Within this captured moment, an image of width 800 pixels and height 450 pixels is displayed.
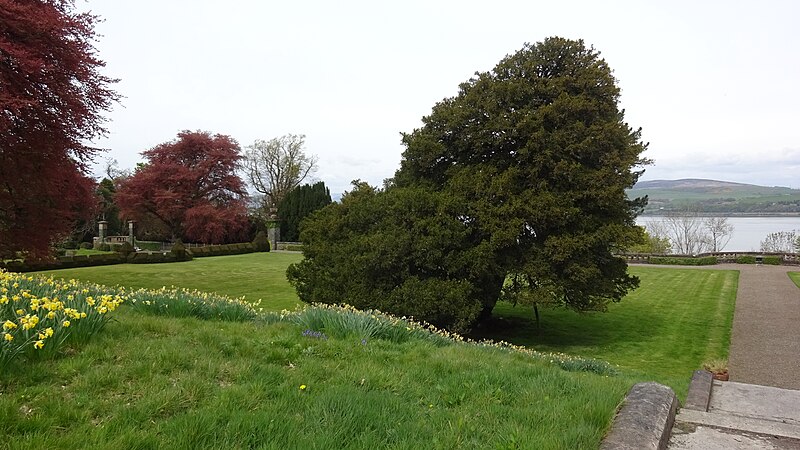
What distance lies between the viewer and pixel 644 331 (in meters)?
13.2

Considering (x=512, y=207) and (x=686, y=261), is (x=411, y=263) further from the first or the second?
(x=686, y=261)

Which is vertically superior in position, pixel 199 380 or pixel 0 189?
pixel 0 189

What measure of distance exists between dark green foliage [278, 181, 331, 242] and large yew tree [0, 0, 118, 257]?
28410mm

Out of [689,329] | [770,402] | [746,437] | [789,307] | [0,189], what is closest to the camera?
[746,437]

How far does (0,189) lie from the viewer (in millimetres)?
11281

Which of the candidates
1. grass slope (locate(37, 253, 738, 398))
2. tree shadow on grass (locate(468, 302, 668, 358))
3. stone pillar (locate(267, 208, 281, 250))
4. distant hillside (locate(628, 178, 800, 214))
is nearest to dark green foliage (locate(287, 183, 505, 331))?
tree shadow on grass (locate(468, 302, 668, 358))

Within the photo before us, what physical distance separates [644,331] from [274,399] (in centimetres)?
1292

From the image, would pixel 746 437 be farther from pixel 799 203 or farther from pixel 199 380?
pixel 799 203

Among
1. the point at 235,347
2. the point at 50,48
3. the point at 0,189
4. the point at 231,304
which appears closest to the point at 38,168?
the point at 0,189

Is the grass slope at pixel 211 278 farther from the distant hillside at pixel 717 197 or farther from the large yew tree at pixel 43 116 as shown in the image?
the distant hillside at pixel 717 197

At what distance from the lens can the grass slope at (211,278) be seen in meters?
17.0

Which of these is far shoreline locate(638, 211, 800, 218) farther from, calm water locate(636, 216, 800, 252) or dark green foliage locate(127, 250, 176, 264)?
dark green foliage locate(127, 250, 176, 264)

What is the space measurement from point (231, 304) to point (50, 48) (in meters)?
8.55

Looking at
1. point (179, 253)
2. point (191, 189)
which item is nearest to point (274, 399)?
point (179, 253)
